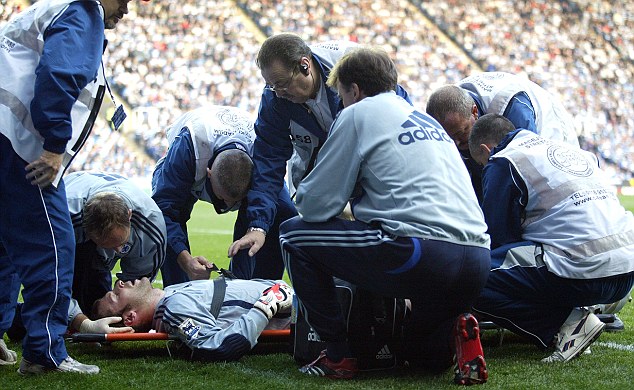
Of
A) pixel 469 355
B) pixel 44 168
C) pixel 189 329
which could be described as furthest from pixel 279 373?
pixel 44 168

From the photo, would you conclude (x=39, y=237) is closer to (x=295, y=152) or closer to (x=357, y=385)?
(x=357, y=385)

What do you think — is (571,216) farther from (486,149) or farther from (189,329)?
(189,329)

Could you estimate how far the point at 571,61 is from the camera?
91.3 feet

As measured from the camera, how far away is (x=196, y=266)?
550 cm

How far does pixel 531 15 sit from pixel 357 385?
26920mm

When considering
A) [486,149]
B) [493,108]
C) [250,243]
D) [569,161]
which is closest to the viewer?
[569,161]

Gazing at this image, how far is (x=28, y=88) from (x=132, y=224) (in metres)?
1.27

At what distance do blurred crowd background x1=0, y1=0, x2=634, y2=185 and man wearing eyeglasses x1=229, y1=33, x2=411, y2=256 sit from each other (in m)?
16.8

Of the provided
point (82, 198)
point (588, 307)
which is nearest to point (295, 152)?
point (82, 198)

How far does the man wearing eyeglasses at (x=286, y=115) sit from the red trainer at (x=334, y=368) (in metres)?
1.09

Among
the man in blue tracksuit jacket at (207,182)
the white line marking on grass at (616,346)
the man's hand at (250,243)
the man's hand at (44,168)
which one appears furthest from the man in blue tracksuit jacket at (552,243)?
the man's hand at (44,168)

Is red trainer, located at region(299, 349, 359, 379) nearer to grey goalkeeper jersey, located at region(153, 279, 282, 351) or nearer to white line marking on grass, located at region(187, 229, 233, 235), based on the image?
grey goalkeeper jersey, located at region(153, 279, 282, 351)

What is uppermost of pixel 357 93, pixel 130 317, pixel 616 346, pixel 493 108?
pixel 357 93

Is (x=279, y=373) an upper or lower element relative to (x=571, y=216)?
lower
